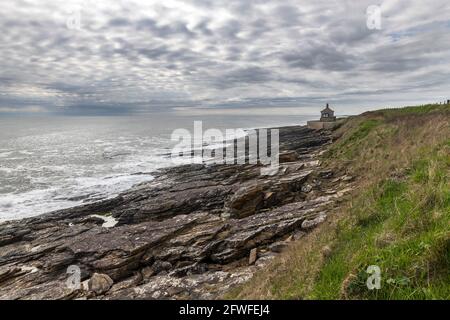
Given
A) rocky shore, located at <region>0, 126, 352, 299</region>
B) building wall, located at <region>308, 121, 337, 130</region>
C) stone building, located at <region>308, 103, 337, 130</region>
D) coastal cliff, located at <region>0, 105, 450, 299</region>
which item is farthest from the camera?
stone building, located at <region>308, 103, 337, 130</region>

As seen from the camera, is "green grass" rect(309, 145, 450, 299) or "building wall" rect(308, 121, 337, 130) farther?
"building wall" rect(308, 121, 337, 130)

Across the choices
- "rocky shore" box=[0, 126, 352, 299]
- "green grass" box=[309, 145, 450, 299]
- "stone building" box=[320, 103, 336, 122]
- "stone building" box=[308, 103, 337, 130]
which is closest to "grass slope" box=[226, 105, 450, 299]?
"green grass" box=[309, 145, 450, 299]

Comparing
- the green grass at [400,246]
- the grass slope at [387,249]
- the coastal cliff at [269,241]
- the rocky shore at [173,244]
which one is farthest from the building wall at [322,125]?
the green grass at [400,246]

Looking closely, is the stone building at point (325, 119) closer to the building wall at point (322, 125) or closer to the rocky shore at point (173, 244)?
the building wall at point (322, 125)

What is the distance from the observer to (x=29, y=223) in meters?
18.7

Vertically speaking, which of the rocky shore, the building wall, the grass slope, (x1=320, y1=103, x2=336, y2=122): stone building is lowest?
the rocky shore

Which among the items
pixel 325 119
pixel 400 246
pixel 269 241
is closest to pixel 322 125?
pixel 325 119

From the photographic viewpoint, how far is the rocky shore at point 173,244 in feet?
31.1

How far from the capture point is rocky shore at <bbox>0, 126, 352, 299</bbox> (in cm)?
947

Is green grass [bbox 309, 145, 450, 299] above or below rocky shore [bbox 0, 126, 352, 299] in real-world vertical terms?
above

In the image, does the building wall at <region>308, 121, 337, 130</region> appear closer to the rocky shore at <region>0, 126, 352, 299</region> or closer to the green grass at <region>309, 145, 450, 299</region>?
the rocky shore at <region>0, 126, 352, 299</region>

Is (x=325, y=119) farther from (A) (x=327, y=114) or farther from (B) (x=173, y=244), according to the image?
(B) (x=173, y=244)

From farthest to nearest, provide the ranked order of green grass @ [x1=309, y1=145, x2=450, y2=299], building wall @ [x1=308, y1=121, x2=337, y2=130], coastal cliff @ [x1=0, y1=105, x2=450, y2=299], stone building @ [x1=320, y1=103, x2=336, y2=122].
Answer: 1. stone building @ [x1=320, y1=103, x2=336, y2=122]
2. building wall @ [x1=308, y1=121, x2=337, y2=130]
3. coastal cliff @ [x1=0, y1=105, x2=450, y2=299]
4. green grass @ [x1=309, y1=145, x2=450, y2=299]

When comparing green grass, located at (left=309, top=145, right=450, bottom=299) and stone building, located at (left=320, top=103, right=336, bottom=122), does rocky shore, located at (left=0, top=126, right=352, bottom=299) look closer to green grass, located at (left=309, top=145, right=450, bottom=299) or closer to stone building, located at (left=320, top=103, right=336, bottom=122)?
green grass, located at (left=309, top=145, right=450, bottom=299)
